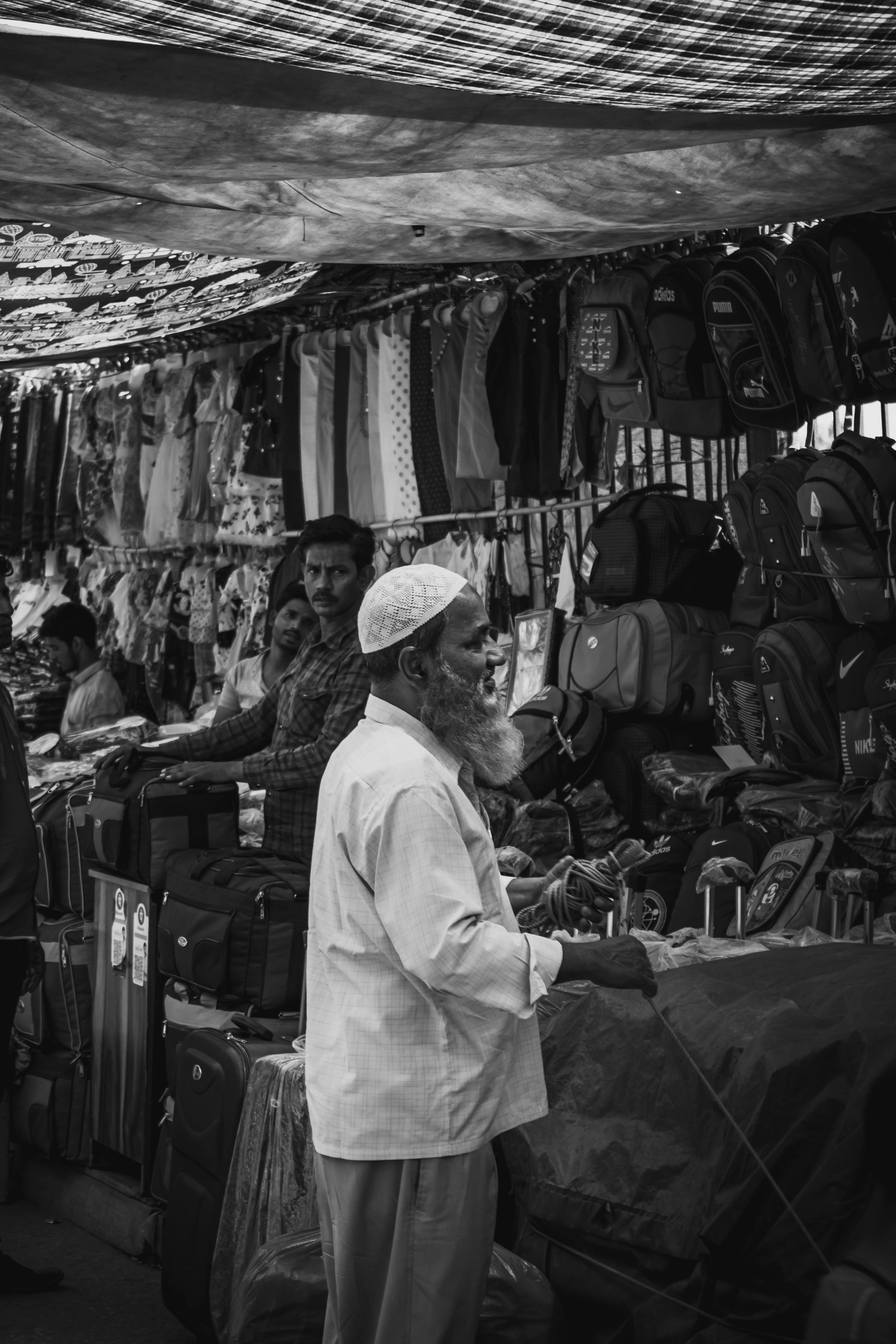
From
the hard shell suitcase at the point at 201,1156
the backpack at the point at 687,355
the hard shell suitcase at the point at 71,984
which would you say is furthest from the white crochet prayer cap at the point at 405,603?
the backpack at the point at 687,355

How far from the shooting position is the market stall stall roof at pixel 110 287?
205 inches

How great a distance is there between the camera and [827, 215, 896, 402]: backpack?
4.62 meters

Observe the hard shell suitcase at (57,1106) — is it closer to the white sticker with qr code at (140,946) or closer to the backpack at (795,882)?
the white sticker with qr code at (140,946)

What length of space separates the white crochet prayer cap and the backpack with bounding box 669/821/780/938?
7.37 ft

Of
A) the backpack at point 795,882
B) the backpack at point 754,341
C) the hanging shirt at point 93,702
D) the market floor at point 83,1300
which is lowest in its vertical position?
the market floor at point 83,1300

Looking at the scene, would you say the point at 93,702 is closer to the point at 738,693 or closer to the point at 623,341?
the point at 623,341

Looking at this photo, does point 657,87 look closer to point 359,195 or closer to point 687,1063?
point 359,195

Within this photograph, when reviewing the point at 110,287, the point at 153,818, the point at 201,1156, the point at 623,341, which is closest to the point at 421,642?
the point at 201,1156

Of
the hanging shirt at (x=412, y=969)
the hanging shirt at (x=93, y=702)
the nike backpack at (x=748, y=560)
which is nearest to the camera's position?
the hanging shirt at (x=412, y=969)

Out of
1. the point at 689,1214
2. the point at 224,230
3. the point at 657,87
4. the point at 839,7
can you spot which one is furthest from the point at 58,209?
the point at 689,1214

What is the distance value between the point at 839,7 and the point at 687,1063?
1.92 m

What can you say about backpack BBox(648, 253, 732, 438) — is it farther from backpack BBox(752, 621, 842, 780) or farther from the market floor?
the market floor

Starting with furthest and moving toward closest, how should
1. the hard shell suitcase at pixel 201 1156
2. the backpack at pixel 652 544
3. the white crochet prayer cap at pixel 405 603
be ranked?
the backpack at pixel 652 544 < the hard shell suitcase at pixel 201 1156 < the white crochet prayer cap at pixel 405 603

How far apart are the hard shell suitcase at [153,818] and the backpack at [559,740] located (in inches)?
45.3
